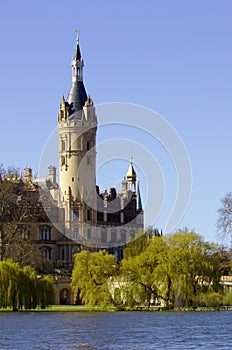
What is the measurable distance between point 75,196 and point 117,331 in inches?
2935

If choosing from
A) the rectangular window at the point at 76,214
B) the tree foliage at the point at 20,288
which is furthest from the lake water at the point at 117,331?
the rectangular window at the point at 76,214

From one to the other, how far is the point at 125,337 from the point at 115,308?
30703 mm

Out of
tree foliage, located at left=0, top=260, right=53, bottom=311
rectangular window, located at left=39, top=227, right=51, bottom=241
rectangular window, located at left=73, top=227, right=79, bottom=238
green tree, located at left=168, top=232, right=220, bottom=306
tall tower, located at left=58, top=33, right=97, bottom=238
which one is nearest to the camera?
tree foliage, located at left=0, top=260, right=53, bottom=311

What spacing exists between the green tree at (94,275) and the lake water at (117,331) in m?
7.23

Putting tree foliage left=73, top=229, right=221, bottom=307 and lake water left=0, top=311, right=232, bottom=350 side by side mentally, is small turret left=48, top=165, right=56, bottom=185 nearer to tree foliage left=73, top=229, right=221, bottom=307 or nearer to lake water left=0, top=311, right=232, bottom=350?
tree foliage left=73, top=229, right=221, bottom=307

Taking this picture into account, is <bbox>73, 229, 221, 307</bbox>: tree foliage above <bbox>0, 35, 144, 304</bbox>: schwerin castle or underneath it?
underneath

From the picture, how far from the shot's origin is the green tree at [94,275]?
8669cm

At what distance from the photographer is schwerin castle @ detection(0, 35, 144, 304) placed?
13050cm

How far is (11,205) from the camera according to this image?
103625 mm

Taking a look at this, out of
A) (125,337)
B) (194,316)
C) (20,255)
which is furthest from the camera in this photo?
(20,255)

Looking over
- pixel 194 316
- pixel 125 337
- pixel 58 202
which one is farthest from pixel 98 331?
pixel 58 202

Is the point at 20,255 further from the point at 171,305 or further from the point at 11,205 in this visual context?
the point at 171,305

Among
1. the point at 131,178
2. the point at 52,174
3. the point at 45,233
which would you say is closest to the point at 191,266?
the point at 45,233

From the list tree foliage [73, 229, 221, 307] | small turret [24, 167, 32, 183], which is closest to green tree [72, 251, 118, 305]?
tree foliage [73, 229, 221, 307]
